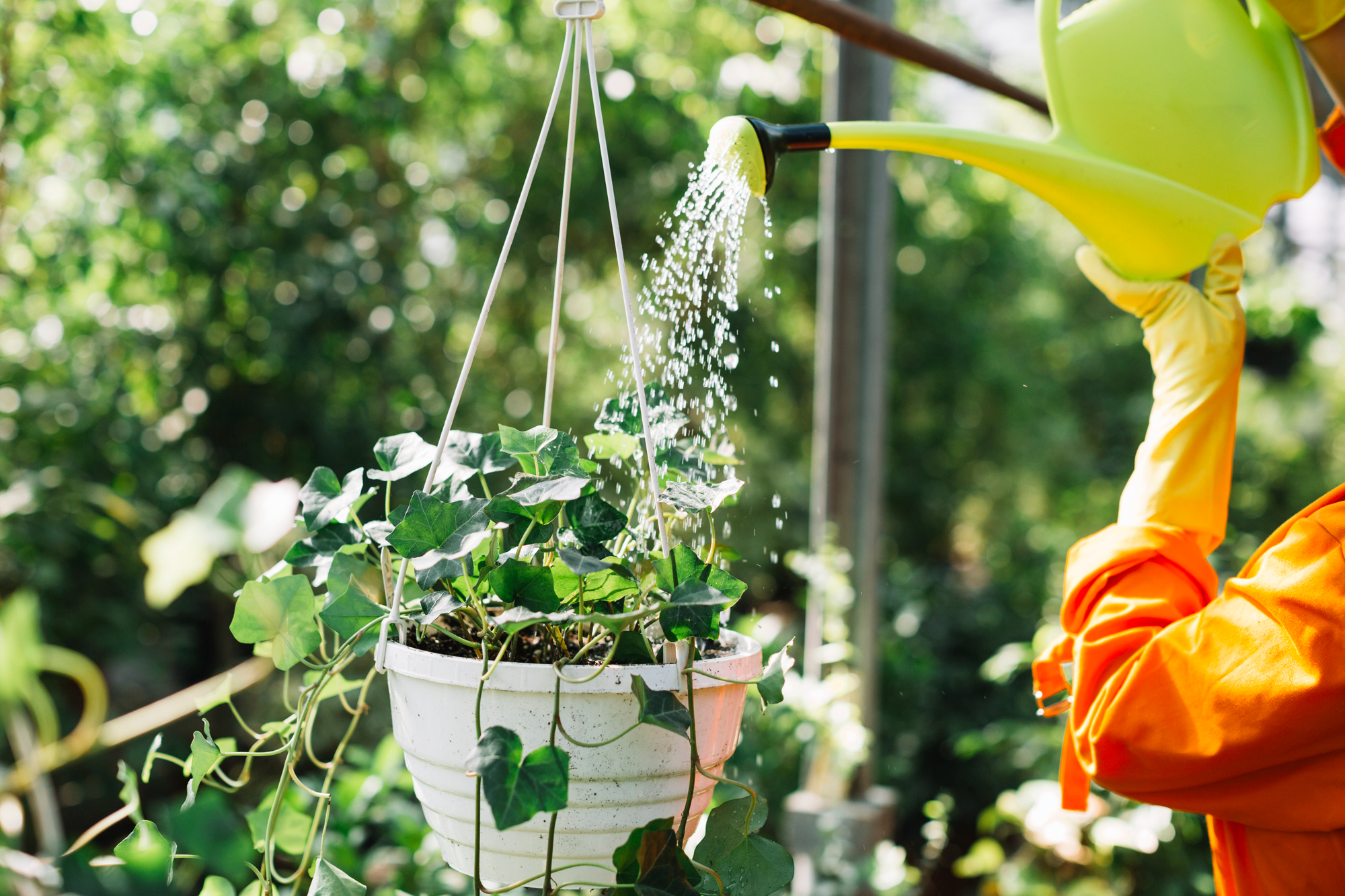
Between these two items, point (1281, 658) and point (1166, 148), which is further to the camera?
point (1166, 148)

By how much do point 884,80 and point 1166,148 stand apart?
1.31 metres

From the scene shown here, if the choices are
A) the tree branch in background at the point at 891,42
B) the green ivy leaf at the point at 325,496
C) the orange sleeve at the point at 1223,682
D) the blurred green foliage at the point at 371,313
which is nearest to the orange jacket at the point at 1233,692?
the orange sleeve at the point at 1223,682

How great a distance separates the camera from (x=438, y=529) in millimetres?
584

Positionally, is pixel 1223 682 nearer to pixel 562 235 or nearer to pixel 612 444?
pixel 612 444

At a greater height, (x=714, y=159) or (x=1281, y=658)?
(x=714, y=159)

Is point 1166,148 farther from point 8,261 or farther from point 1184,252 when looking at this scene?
point 8,261

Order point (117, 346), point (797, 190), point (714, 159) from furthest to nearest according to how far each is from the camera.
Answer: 1. point (797, 190)
2. point (117, 346)
3. point (714, 159)

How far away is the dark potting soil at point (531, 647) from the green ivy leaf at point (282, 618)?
71 millimetres

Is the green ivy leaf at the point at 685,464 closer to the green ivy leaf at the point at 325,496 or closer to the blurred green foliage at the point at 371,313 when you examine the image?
the green ivy leaf at the point at 325,496

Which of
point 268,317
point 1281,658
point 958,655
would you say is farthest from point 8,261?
point 958,655

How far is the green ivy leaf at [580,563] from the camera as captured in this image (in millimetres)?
549

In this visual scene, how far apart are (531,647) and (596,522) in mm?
116

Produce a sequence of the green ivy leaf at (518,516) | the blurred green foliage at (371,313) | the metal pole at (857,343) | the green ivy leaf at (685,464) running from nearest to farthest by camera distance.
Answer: the green ivy leaf at (518,516), the green ivy leaf at (685,464), the metal pole at (857,343), the blurred green foliage at (371,313)

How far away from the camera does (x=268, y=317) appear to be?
2.96 m
